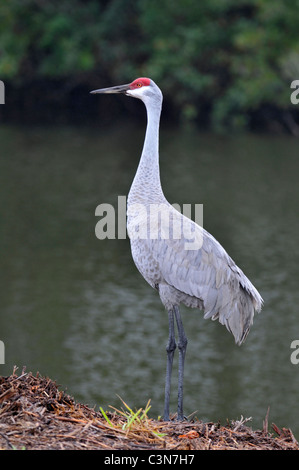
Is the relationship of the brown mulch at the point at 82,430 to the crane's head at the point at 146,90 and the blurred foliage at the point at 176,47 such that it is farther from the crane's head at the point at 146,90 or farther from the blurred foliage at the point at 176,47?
the blurred foliage at the point at 176,47

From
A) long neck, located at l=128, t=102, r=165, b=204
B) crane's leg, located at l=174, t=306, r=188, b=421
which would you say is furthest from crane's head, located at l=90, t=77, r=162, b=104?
crane's leg, located at l=174, t=306, r=188, b=421

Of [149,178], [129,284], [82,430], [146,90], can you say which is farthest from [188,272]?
[129,284]

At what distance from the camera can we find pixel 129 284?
18062 mm

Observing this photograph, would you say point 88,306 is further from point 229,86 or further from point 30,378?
point 229,86

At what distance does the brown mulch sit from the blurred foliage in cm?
3261

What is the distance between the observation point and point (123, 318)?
16109 millimetres

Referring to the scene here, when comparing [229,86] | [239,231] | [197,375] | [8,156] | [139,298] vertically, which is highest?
[229,86]

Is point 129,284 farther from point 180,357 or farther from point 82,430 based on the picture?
point 82,430

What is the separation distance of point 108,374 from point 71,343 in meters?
1.50

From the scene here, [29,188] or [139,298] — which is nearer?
[139,298]

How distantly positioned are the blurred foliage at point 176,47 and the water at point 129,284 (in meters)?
7.36

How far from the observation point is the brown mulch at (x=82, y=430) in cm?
400

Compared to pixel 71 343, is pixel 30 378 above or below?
above
